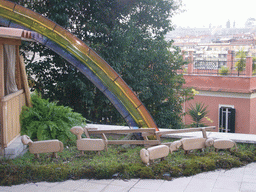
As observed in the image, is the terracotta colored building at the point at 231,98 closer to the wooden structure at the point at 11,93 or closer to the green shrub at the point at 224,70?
the green shrub at the point at 224,70

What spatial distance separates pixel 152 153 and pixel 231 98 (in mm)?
22035

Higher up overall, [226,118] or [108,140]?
[108,140]

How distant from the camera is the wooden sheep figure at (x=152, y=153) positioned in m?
6.84

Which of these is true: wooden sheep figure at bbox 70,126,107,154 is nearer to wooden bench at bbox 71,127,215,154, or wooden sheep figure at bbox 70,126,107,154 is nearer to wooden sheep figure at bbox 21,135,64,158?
wooden bench at bbox 71,127,215,154

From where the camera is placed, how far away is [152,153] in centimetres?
690

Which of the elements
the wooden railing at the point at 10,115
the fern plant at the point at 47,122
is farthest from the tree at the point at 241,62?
the wooden railing at the point at 10,115

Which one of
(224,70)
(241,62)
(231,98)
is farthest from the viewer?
(224,70)

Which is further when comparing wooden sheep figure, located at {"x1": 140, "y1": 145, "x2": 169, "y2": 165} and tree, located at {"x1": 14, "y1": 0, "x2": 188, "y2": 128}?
tree, located at {"x1": 14, "y1": 0, "x2": 188, "y2": 128}

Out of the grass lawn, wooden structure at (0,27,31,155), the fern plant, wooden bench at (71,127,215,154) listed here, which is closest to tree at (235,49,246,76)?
the grass lawn

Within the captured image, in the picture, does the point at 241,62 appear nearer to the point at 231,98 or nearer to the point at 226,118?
the point at 231,98

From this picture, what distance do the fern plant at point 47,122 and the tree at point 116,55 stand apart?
10.5ft

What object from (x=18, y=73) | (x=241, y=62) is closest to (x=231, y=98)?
(x=241, y=62)

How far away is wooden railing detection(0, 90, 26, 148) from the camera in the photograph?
7273 millimetres

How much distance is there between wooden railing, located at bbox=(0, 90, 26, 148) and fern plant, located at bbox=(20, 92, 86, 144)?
9.2 inches
